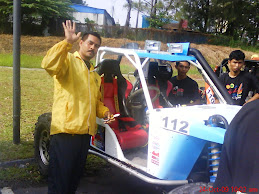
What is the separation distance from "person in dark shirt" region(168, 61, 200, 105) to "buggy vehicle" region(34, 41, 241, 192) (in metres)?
0.18

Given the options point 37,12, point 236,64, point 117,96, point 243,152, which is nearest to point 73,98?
point 117,96

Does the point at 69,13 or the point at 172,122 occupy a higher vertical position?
the point at 69,13

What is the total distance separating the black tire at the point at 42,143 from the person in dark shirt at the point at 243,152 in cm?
289

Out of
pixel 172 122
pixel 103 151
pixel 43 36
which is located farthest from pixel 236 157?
pixel 43 36

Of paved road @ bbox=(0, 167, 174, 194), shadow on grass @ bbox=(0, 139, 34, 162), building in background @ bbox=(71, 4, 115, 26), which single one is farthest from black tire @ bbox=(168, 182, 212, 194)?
building in background @ bbox=(71, 4, 115, 26)

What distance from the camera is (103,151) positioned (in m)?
3.85

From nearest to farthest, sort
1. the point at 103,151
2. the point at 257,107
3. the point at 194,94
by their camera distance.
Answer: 1. the point at 257,107
2. the point at 103,151
3. the point at 194,94

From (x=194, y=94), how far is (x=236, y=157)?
8.97ft

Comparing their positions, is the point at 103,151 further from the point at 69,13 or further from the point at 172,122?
the point at 69,13

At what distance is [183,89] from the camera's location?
4.41 meters

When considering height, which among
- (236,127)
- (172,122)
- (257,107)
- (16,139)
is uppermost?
(257,107)

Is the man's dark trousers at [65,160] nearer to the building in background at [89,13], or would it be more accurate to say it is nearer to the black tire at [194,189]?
the black tire at [194,189]

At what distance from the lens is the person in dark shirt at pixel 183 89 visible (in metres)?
4.18

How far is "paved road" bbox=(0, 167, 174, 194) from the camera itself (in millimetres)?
4073
